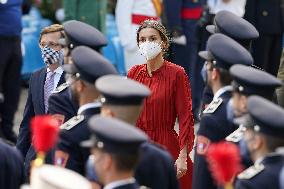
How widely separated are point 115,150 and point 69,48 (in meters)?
2.03

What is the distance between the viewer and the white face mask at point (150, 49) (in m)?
8.48

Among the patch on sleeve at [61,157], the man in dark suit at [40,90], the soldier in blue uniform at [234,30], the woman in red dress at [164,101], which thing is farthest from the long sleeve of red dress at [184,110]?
the patch on sleeve at [61,157]

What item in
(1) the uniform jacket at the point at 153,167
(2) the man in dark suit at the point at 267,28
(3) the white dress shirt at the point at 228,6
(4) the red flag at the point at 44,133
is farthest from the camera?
(2) the man in dark suit at the point at 267,28

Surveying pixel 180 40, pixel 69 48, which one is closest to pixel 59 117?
pixel 69 48

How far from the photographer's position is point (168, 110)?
852 centimetres

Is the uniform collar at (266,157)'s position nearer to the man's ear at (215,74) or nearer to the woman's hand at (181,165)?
the man's ear at (215,74)

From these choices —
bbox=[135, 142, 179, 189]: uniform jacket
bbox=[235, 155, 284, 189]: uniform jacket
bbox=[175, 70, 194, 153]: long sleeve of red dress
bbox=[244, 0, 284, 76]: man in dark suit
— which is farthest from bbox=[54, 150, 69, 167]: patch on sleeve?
bbox=[244, 0, 284, 76]: man in dark suit

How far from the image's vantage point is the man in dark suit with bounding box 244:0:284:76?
44.6 ft

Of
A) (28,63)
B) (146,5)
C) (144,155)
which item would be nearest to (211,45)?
(144,155)

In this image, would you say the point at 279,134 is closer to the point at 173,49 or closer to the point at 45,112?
the point at 45,112

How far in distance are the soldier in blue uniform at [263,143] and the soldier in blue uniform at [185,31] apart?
23.6 ft

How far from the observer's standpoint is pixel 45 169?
17.6 feet

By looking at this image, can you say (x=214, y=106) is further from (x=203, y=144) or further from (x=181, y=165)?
(x=181, y=165)

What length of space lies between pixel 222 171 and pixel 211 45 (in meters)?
2.35
